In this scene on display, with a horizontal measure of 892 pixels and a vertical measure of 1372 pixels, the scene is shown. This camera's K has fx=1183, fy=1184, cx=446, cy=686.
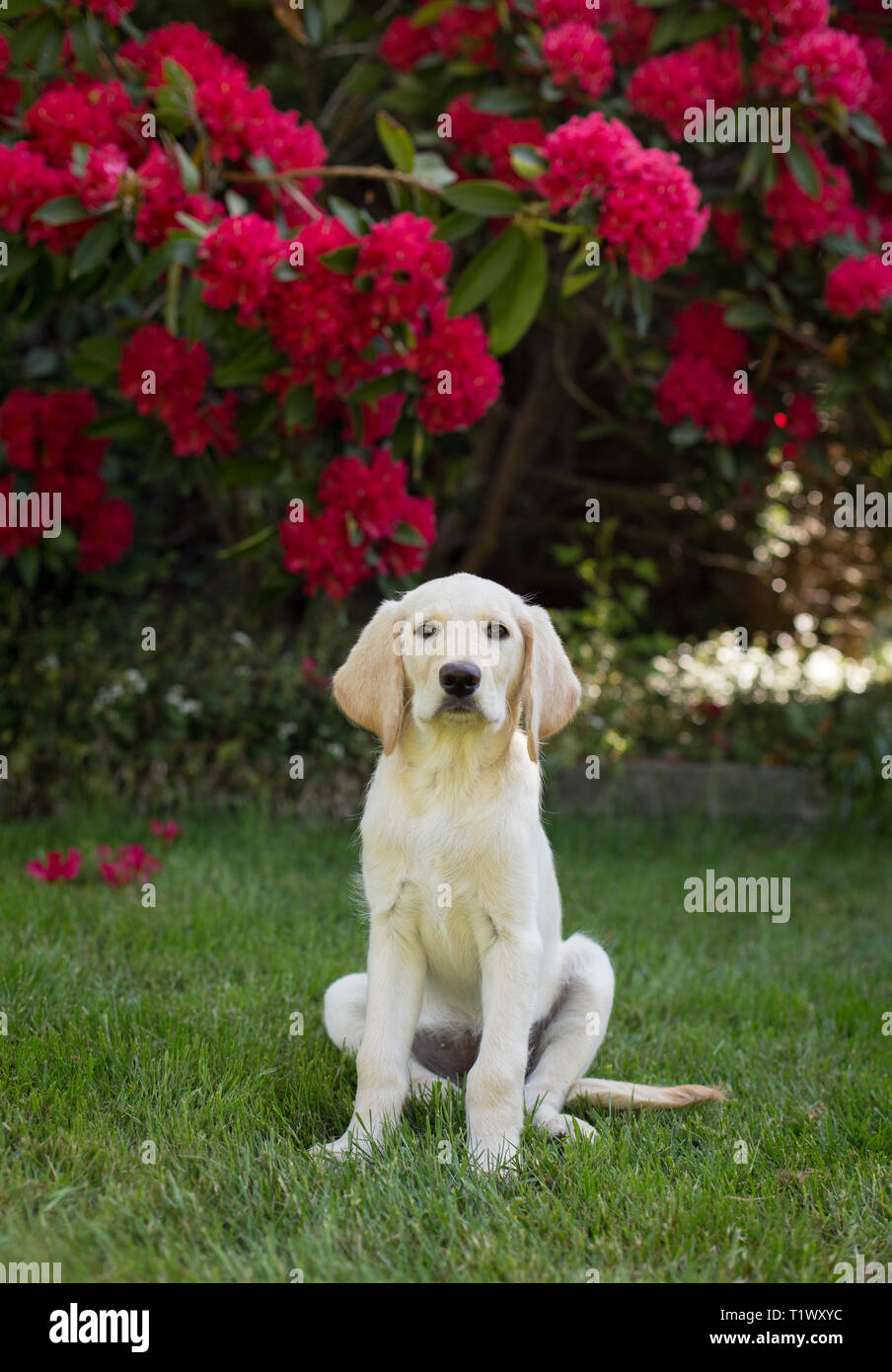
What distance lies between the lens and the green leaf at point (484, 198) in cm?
348

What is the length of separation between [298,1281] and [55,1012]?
4.06ft

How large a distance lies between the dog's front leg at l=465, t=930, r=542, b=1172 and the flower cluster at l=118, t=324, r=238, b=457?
2.38 metres

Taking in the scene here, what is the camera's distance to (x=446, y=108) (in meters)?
4.70

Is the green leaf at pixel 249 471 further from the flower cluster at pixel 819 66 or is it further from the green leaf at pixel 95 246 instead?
the flower cluster at pixel 819 66

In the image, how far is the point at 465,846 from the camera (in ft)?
7.67

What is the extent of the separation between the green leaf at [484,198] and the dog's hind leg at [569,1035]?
213 cm

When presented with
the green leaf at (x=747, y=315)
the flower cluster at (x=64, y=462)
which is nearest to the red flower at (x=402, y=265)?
the flower cluster at (x=64, y=462)

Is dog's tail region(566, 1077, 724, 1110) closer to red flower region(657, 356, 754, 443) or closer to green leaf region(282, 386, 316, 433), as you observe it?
green leaf region(282, 386, 316, 433)

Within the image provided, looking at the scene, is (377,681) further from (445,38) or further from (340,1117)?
(445,38)

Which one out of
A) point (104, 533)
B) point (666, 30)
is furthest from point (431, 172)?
point (104, 533)

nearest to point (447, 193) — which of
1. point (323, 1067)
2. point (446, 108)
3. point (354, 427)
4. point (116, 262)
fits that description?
point (354, 427)

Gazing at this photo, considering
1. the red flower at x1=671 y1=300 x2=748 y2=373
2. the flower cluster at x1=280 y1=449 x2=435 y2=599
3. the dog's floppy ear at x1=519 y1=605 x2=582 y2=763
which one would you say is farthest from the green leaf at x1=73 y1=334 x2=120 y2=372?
the dog's floppy ear at x1=519 y1=605 x2=582 y2=763

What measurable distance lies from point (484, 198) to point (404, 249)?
1.03 ft

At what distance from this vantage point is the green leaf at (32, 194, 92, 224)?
336 centimetres
